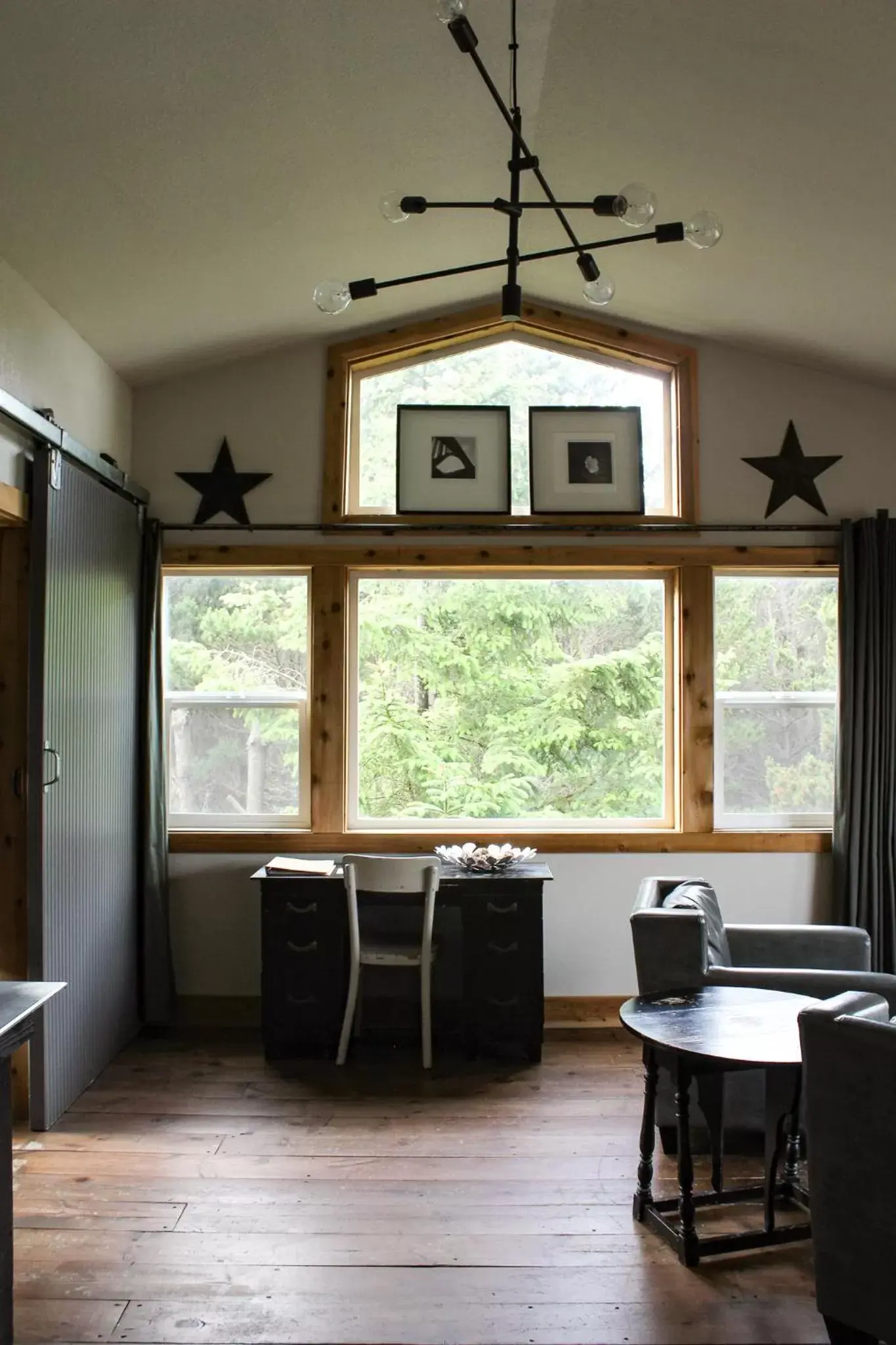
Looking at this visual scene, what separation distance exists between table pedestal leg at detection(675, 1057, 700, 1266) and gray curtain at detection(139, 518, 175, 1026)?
262 cm

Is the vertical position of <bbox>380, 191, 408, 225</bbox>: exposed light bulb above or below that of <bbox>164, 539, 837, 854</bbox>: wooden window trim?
above

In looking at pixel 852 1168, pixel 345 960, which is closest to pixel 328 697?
pixel 345 960

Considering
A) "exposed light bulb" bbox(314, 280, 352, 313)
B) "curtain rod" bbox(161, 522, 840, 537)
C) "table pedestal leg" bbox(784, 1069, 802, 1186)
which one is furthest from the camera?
"curtain rod" bbox(161, 522, 840, 537)

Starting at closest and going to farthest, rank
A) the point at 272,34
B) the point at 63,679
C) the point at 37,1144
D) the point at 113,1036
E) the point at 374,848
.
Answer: the point at 272,34 < the point at 37,1144 < the point at 63,679 < the point at 113,1036 < the point at 374,848

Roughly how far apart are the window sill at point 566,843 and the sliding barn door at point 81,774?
0.38m

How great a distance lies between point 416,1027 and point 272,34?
12.0ft

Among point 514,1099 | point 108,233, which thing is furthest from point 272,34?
point 514,1099

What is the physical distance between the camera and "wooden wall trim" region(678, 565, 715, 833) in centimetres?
480

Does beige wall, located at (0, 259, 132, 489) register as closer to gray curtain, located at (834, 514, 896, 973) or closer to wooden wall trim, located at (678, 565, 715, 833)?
wooden wall trim, located at (678, 565, 715, 833)

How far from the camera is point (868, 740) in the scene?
4.64 meters

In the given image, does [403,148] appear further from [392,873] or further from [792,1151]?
→ [792,1151]

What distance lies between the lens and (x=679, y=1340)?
2406 millimetres

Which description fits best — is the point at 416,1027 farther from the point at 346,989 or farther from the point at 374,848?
the point at 374,848

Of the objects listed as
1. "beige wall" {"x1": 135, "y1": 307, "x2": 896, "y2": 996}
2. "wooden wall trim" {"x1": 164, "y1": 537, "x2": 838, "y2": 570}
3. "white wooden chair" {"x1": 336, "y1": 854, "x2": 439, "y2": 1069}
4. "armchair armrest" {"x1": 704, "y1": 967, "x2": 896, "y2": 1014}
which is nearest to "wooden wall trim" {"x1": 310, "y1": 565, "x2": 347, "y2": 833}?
"wooden wall trim" {"x1": 164, "y1": 537, "x2": 838, "y2": 570}
